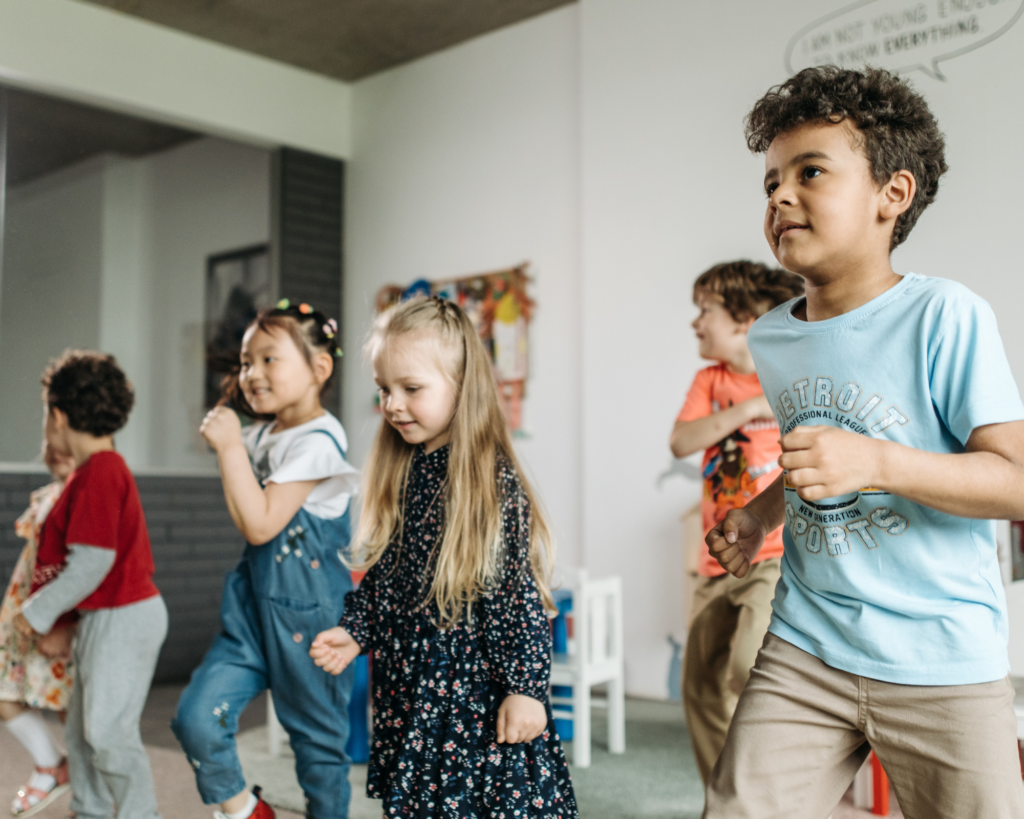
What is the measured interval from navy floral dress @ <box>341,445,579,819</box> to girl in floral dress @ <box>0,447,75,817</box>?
37.2 inches

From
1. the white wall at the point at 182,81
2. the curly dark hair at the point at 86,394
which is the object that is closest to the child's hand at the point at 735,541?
the curly dark hair at the point at 86,394

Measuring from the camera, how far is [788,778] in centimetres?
112

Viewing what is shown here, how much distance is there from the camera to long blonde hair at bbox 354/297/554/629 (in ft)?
4.95

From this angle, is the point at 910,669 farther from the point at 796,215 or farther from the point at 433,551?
the point at 433,551

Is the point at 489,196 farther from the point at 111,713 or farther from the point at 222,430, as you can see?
the point at 111,713

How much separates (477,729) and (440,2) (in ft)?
11.4

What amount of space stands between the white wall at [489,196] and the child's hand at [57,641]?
76.5 inches

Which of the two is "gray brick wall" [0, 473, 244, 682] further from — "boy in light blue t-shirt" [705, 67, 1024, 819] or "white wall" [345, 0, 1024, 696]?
"boy in light blue t-shirt" [705, 67, 1024, 819]

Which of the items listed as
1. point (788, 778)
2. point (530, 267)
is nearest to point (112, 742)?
point (788, 778)

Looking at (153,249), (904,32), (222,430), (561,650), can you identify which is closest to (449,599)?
(222,430)

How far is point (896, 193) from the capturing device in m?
1.14

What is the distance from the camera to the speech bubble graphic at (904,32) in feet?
9.28

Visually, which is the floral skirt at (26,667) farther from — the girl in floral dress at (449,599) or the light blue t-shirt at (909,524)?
the light blue t-shirt at (909,524)

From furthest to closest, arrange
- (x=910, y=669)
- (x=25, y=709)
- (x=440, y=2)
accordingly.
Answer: (x=440, y=2) < (x=25, y=709) < (x=910, y=669)
